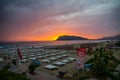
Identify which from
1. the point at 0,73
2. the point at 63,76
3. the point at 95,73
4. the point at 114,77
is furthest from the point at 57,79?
the point at 0,73

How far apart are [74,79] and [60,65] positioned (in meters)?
7.59

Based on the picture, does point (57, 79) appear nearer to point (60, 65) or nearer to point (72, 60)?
point (60, 65)

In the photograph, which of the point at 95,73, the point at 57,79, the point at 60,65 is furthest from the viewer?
the point at 60,65

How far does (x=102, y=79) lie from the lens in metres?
12.0

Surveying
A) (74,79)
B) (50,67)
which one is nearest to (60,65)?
(50,67)

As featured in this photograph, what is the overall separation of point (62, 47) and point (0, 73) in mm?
36978

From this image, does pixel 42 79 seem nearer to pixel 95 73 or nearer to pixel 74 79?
pixel 74 79

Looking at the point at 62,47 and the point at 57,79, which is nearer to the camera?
the point at 57,79

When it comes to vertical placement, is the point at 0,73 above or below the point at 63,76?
above

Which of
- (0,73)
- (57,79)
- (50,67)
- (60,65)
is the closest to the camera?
(0,73)

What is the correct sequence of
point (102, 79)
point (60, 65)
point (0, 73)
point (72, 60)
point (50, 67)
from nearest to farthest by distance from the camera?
1. point (0, 73)
2. point (102, 79)
3. point (50, 67)
4. point (60, 65)
5. point (72, 60)

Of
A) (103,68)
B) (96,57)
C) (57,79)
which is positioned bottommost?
(57,79)

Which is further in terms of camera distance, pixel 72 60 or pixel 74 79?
pixel 72 60

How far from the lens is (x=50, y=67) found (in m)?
18.3
